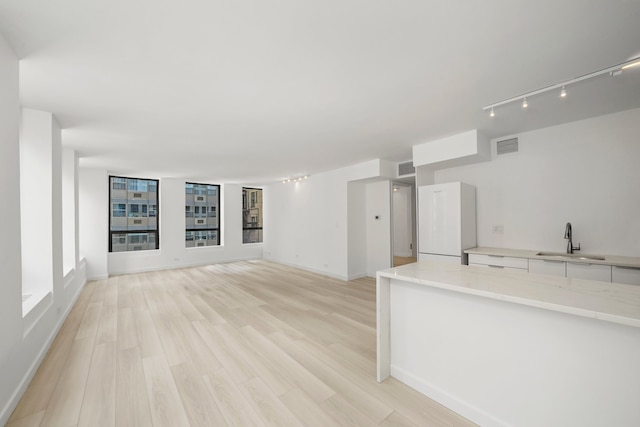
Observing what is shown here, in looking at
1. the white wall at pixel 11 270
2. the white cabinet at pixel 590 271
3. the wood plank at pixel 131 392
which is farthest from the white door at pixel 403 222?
the white wall at pixel 11 270

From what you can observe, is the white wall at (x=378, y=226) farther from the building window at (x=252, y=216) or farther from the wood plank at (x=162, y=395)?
the building window at (x=252, y=216)

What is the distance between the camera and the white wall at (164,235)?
5754mm

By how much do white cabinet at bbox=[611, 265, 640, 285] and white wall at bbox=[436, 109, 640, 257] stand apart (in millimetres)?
578

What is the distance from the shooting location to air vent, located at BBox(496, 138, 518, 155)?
3.65 meters

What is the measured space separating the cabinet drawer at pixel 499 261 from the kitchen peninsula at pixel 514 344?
159 cm

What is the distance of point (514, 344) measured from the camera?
60.4 inches

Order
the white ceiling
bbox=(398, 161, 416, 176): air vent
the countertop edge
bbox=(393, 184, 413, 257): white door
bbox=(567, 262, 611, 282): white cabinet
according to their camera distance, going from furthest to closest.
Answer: bbox=(393, 184, 413, 257): white door
bbox=(398, 161, 416, 176): air vent
bbox=(567, 262, 611, 282): white cabinet
the white ceiling
the countertop edge

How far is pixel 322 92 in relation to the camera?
2.36 meters

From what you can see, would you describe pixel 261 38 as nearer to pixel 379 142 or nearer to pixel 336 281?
pixel 379 142

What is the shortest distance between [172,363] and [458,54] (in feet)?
12.0

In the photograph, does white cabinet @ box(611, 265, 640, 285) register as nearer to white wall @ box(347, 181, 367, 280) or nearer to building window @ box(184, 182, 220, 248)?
white wall @ box(347, 181, 367, 280)

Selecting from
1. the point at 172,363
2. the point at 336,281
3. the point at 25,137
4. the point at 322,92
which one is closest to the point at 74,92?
the point at 25,137

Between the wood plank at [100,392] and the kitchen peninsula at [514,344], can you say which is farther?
the wood plank at [100,392]

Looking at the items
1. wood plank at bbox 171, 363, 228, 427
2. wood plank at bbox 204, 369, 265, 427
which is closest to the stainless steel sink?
wood plank at bbox 204, 369, 265, 427
